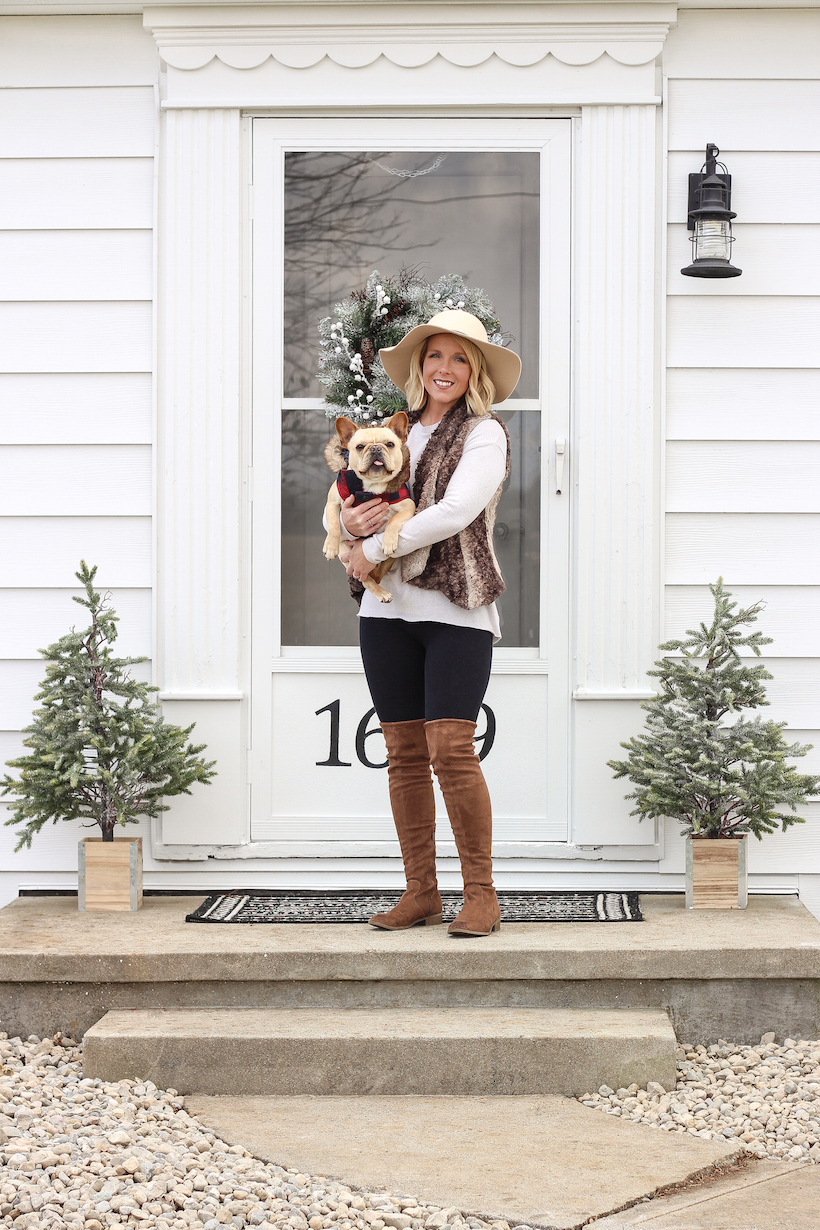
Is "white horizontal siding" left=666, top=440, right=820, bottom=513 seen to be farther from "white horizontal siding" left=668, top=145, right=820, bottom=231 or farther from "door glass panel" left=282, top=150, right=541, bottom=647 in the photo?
"white horizontal siding" left=668, top=145, right=820, bottom=231

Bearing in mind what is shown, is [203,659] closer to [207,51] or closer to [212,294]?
[212,294]

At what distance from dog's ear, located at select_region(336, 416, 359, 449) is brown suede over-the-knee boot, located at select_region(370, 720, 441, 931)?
0.74m

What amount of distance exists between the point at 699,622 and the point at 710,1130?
5.11ft

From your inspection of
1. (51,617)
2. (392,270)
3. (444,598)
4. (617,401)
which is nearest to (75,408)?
(51,617)

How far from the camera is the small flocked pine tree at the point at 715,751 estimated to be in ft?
10.9

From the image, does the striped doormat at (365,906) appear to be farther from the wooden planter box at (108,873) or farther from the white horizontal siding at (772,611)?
the white horizontal siding at (772,611)

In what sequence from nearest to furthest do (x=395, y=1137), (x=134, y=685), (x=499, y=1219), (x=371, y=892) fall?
(x=499, y=1219) < (x=395, y=1137) < (x=134, y=685) < (x=371, y=892)

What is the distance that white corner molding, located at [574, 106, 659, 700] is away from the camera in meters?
3.69

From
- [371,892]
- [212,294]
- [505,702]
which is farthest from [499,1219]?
[212,294]

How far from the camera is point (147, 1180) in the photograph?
2.29 meters

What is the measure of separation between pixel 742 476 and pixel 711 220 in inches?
30.8

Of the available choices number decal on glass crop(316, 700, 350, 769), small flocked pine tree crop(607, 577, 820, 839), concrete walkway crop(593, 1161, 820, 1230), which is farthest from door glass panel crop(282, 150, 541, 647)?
concrete walkway crop(593, 1161, 820, 1230)

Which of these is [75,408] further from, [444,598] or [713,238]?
[713,238]

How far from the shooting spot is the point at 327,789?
3787mm
